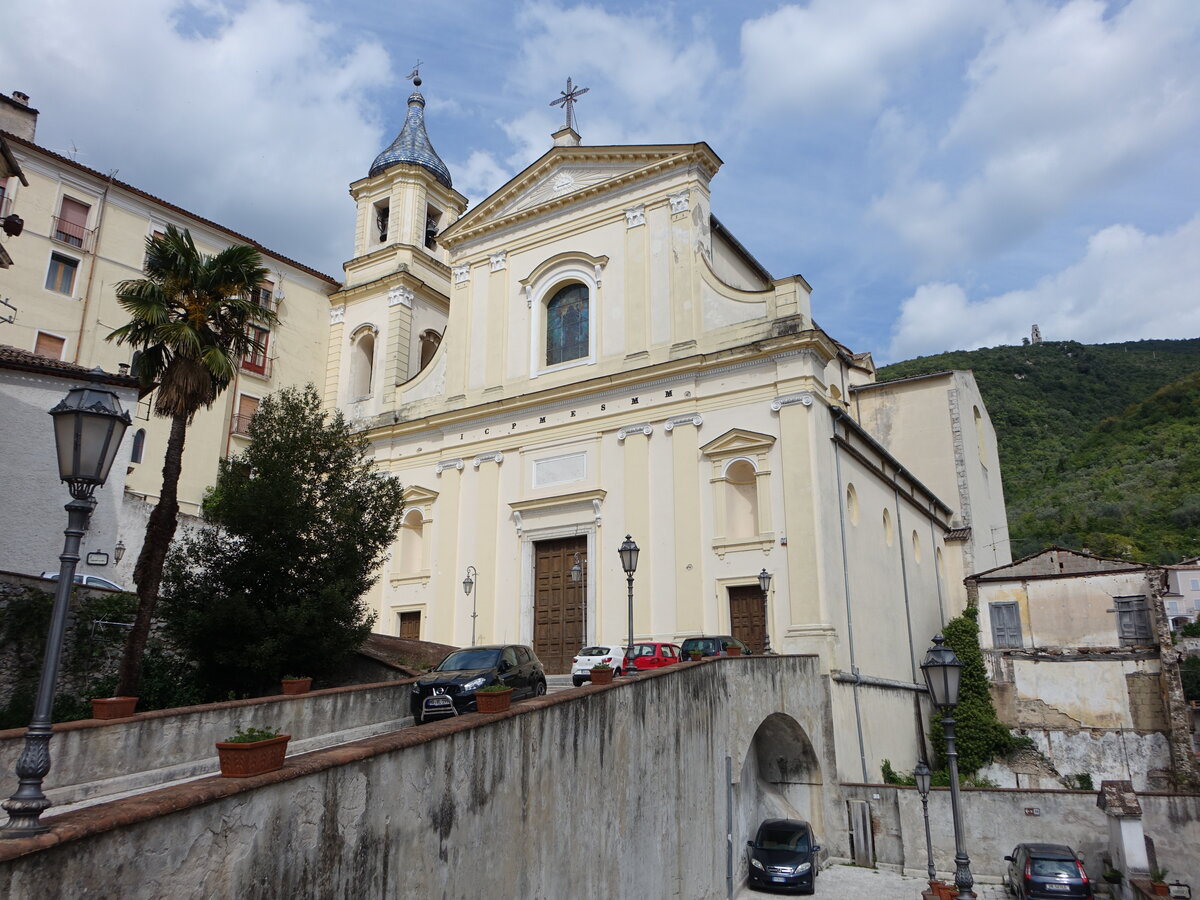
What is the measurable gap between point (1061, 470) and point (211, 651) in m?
64.3

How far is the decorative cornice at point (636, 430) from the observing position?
973 inches

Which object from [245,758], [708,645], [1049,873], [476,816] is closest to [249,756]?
[245,758]

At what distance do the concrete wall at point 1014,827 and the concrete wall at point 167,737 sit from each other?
12146 millimetres

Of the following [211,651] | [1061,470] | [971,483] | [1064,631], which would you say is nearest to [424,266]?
[211,651]

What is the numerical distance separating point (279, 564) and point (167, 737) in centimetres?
599

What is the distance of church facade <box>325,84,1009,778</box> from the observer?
73.2ft

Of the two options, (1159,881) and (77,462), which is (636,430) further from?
(77,462)

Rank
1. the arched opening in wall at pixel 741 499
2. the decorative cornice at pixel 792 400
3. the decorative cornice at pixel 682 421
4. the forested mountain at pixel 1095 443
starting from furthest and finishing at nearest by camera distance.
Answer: the forested mountain at pixel 1095 443 → the decorative cornice at pixel 682 421 → the arched opening in wall at pixel 741 499 → the decorative cornice at pixel 792 400

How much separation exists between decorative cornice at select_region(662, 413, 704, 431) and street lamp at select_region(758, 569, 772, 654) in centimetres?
463

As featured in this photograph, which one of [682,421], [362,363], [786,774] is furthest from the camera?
[362,363]

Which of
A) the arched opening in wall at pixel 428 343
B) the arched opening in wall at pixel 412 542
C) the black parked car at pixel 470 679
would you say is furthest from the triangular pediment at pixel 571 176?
the black parked car at pixel 470 679

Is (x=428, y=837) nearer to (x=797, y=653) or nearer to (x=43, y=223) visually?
(x=797, y=653)

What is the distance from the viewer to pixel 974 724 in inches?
1105

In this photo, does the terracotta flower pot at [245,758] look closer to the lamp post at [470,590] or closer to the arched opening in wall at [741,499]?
the arched opening in wall at [741,499]
